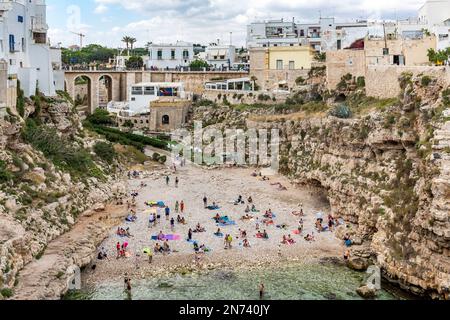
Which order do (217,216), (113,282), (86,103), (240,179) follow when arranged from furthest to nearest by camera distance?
(86,103) → (240,179) → (217,216) → (113,282)

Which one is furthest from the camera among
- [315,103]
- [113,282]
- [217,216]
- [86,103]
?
[86,103]

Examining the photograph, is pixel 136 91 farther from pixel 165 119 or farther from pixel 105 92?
pixel 105 92

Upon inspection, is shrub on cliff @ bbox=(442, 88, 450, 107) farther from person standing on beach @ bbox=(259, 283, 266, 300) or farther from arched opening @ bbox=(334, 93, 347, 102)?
arched opening @ bbox=(334, 93, 347, 102)

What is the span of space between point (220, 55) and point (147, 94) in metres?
17.2

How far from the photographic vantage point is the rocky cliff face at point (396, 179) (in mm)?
23344

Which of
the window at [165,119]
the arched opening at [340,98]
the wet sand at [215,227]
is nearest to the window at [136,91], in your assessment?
the window at [165,119]

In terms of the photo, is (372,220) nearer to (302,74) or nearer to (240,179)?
(240,179)

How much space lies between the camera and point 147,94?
2643 inches

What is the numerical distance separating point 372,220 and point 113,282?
13.2 m

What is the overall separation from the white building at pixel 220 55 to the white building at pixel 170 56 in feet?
9.79

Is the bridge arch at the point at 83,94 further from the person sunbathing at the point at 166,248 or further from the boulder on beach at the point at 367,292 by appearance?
the boulder on beach at the point at 367,292
